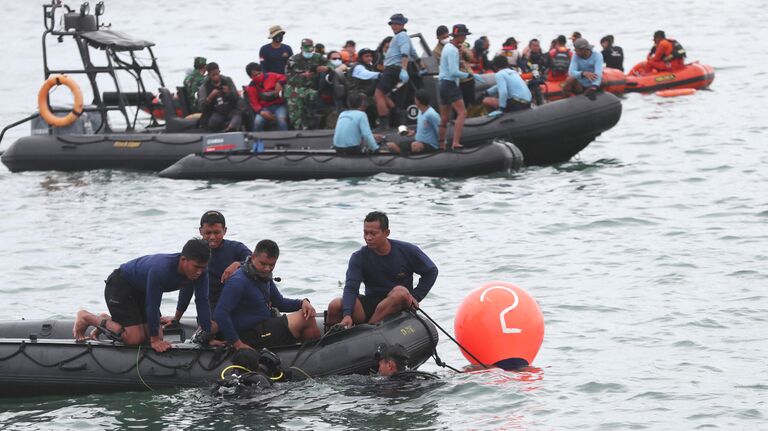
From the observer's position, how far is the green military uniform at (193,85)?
21.6m

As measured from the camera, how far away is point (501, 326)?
10.5 metres

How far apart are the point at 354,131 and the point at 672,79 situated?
13551 mm

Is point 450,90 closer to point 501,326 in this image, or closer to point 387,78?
point 387,78

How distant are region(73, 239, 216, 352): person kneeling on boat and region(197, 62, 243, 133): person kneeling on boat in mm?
10604

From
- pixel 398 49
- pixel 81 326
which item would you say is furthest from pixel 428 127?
pixel 81 326

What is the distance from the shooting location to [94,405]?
10.2 metres

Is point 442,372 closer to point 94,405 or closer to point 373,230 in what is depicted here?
point 373,230

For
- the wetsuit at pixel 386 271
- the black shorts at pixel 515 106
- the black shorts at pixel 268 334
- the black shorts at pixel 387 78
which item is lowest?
the black shorts at pixel 268 334

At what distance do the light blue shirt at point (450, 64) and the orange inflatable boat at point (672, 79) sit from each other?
39.5 ft

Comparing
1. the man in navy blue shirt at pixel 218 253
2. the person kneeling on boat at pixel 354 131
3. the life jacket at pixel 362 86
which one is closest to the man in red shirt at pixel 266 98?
the life jacket at pixel 362 86

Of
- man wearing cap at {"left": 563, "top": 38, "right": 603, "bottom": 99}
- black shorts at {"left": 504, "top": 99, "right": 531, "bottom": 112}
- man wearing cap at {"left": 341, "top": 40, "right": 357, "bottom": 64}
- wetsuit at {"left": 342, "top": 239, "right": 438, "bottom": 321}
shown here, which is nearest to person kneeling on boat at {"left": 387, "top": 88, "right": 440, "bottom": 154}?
black shorts at {"left": 504, "top": 99, "right": 531, "bottom": 112}

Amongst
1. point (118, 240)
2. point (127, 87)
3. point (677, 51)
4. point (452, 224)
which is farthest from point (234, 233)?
point (127, 87)

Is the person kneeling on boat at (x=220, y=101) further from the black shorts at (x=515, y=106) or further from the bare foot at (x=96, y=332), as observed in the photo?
the bare foot at (x=96, y=332)

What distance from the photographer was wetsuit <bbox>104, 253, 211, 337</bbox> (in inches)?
388
